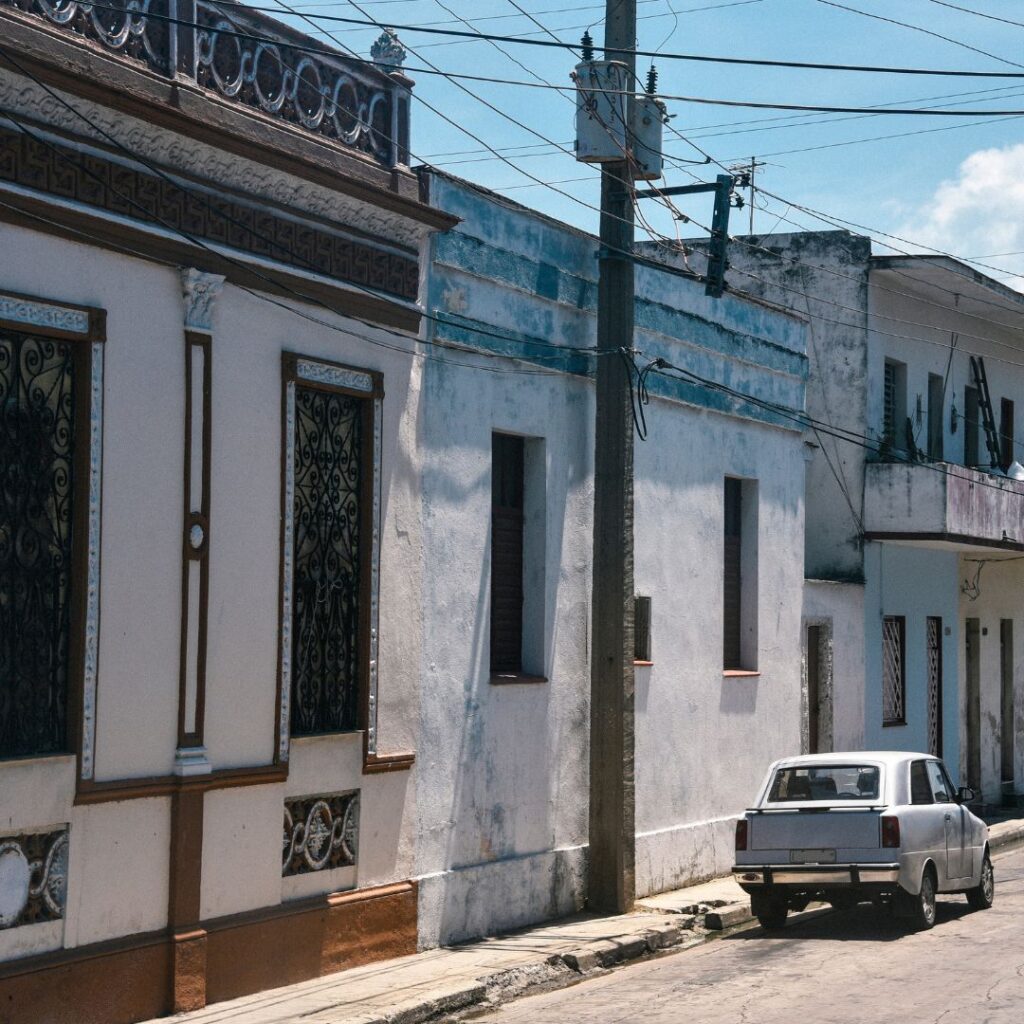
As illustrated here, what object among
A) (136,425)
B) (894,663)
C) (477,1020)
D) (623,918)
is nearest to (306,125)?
(136,425)

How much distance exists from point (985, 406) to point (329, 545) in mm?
17436

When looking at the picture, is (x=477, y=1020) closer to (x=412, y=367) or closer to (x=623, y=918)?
(x=623, y=918)

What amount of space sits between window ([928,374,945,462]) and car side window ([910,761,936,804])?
36.0 feet

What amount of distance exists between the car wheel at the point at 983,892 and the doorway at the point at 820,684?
5.40 m

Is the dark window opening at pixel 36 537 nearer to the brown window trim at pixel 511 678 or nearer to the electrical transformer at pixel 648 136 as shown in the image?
the brown window trim at pixel 511 678

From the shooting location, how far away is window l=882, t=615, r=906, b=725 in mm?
23859

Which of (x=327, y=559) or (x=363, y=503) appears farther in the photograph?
(x=363, y=503)

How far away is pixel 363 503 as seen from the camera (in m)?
12.7

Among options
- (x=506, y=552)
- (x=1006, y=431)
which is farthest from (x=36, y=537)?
(x=1006, y=431)

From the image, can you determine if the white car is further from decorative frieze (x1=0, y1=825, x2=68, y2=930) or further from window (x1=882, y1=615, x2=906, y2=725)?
window (x1=882, y1=615, x2=906, y2=725)

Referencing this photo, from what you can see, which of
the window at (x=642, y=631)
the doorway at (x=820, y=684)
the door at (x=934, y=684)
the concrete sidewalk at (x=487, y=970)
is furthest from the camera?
the door at (x=934, y=684)

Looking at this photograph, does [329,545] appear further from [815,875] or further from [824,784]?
[824,784]

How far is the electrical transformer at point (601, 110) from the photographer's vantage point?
48.2 feet

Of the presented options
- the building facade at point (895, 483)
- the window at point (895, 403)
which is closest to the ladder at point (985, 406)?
the building facade at point (895, 483)
